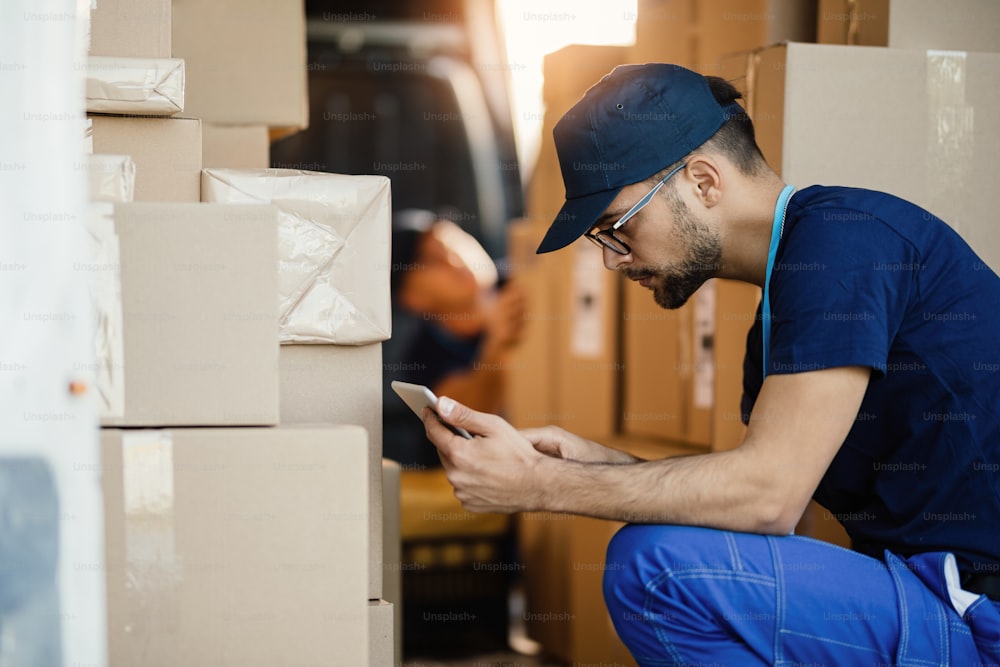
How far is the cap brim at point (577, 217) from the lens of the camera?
1533mm

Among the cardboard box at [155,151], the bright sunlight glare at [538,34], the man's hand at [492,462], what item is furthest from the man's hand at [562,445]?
the bright sunlight glare at [538,34]

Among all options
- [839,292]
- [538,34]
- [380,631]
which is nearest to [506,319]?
[538,34]

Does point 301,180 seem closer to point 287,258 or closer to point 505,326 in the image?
point 287,258

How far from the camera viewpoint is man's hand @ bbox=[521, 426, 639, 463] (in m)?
1.61

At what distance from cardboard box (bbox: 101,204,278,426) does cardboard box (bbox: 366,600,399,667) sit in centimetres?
37

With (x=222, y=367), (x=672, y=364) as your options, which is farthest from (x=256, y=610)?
(x=672, y=364)

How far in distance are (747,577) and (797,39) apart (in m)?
1.11

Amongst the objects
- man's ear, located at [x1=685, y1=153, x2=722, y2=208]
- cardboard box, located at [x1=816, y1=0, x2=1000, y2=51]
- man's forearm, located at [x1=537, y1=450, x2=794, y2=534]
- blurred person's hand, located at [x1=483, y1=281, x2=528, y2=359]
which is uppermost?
cardboard box, located at [x1=816, y1=0, x2=1000, y2=51]

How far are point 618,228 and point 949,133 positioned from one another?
0.68 meters

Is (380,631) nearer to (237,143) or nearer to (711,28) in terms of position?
(237,143)

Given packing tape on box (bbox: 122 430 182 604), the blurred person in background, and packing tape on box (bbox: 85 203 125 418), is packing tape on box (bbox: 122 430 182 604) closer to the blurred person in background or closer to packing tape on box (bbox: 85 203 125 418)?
packing tape on box (bbox: 85 203 125 418)

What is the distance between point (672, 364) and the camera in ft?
7.55

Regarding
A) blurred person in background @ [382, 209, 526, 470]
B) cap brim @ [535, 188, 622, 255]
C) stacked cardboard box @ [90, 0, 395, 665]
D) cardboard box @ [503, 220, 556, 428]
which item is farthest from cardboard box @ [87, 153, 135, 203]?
blurred person in background @ [382, 209, 526, 470]

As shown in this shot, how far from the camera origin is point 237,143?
196 centimetres
